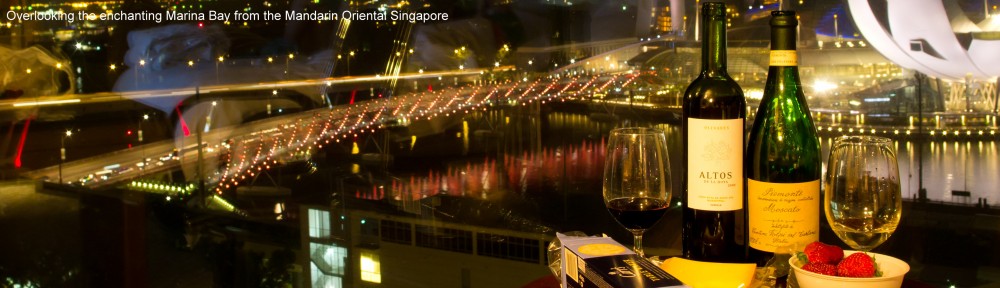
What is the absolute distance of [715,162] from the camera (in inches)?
28.9

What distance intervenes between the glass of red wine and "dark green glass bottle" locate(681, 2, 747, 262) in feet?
0.08

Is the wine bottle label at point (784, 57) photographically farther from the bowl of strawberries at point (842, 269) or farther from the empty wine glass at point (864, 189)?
the bowl of strawberries at point (842, 269)

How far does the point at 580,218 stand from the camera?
3.69m

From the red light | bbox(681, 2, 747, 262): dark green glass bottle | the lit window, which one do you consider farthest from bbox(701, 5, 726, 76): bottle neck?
the red light

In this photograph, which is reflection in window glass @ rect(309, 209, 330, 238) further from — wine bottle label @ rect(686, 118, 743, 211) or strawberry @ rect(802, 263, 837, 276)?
strawberry @ rect(802, 263, 837, 276)

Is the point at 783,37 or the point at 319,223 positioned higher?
the point at 783,37

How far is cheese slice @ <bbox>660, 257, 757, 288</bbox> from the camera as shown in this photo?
714 millimetres

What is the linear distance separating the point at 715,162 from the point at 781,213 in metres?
0.10

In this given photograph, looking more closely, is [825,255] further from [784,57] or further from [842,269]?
[784,57]

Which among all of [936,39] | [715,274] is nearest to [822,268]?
[715,274]

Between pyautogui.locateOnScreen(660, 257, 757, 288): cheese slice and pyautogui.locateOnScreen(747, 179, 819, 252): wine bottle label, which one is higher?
pyautogui.locateOnScreen(747, 179, 819, 252): wine bottle label

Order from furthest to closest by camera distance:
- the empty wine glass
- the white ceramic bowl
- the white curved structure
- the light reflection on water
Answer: the light reflection on water, the white curved structure, the empty wine glass, the white ceramic bowl

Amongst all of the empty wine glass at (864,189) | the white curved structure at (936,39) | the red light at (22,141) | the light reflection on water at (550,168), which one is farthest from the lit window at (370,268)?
the empty wine glass at (864,189)

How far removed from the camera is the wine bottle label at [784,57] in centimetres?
76
